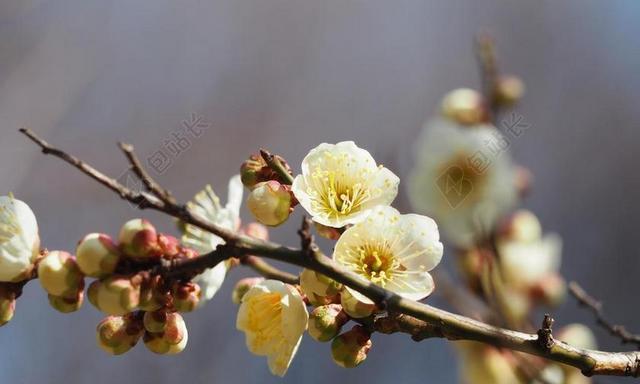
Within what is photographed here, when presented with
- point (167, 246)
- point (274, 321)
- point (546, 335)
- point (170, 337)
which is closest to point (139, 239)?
point (167, 246)

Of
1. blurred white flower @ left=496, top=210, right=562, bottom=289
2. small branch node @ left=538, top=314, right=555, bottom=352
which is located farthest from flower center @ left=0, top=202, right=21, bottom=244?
blurred white flower @ left=496, top=210, right=562, bottom=289

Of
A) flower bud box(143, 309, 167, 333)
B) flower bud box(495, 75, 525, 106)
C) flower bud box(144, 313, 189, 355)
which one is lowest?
flower bud box(495, 75, 525, 106)

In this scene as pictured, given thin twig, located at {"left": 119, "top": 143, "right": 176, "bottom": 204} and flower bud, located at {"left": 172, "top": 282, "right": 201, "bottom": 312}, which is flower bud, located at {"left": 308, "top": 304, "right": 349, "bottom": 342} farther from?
thin twig, located at {"left": 119, "top": 143, "right": 176, "bottom": 204}

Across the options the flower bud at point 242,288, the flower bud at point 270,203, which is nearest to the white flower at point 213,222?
the flower bud at point 242,288

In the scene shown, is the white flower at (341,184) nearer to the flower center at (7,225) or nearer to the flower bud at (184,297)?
the flower bud at (184,297)

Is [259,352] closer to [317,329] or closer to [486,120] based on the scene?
[317,329]

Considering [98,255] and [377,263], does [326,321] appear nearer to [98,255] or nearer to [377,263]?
[377,263]

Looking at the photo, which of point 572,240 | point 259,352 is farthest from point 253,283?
point 572,240
